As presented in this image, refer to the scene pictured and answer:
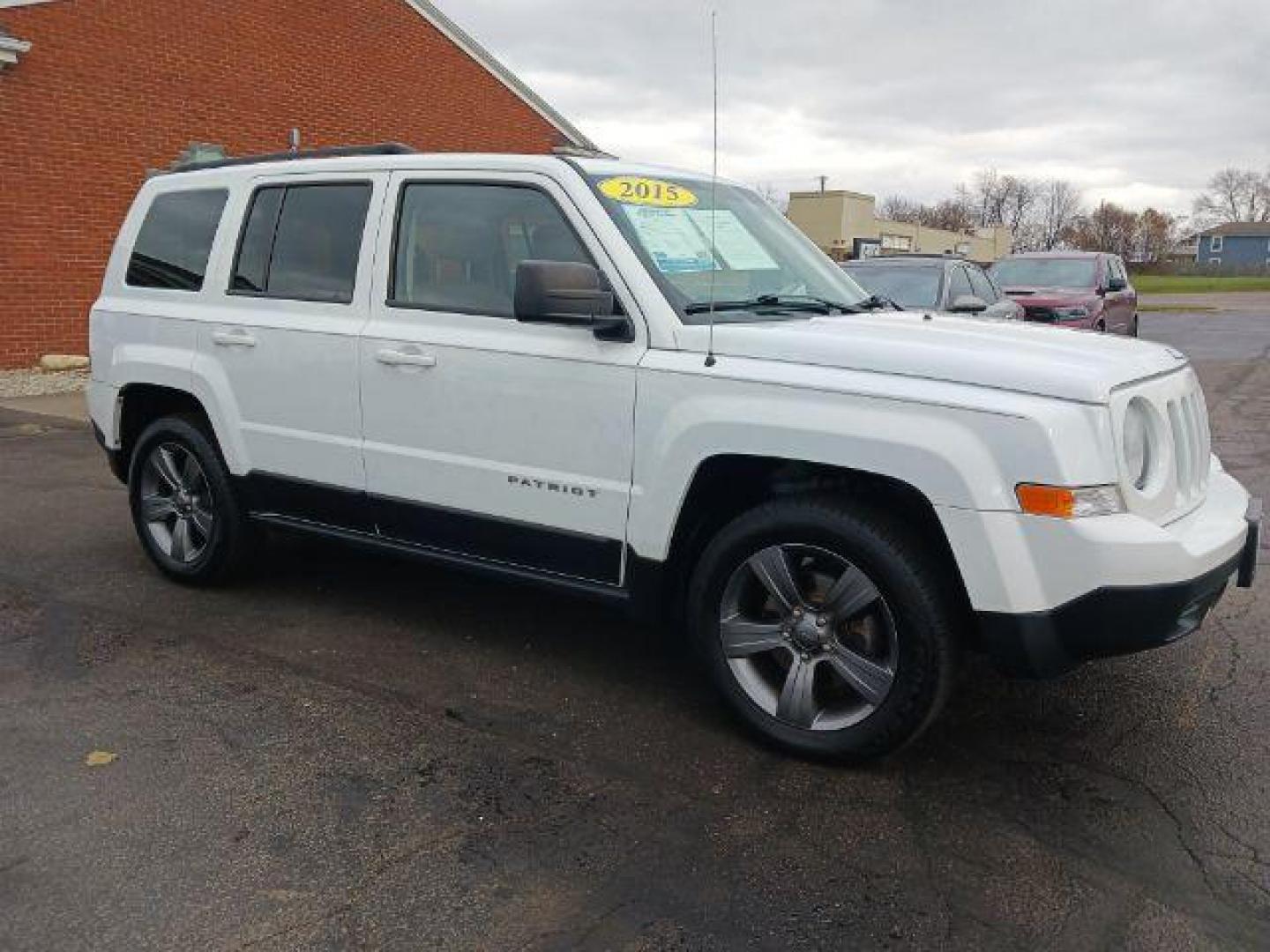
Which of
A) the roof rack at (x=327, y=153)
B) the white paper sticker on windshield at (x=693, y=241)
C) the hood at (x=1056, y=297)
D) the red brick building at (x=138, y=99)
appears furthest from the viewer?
the hood at (x=1056, y=297)

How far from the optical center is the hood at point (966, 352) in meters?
3.09

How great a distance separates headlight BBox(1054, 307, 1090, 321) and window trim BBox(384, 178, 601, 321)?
10.9 m

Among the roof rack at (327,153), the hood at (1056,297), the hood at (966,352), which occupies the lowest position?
the hood at (1056,297)

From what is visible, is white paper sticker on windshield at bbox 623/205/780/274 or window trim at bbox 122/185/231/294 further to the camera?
window trim at bbox 122/185/231/294

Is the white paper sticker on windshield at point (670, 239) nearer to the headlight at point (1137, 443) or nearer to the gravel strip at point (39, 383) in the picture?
the headlight at point (1137, 443)

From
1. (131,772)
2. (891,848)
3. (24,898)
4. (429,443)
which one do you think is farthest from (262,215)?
(891,848)

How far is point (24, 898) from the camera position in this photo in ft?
8.91

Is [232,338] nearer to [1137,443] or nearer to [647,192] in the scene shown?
[647,192]

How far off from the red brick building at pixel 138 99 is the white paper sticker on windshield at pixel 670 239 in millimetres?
10992

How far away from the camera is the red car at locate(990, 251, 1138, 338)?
532 inches

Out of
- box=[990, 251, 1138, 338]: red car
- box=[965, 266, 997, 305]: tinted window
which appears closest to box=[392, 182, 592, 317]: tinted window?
box=[965, 266, 997, 305]: tinted window

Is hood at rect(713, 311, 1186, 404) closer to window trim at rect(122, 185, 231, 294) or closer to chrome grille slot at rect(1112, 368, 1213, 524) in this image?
chrome grille slot at rect(1112, 368, 1213, 524)

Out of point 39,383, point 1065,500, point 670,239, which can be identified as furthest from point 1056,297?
point 39,383

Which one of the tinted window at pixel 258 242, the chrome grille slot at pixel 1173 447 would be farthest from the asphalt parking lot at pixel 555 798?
the tinted window at pixel 258 242
